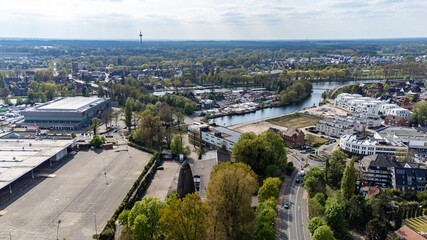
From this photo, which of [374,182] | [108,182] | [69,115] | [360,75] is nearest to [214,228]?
[108,182]

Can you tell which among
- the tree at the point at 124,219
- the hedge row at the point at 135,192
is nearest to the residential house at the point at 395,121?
the hedge row at the point at 135,192

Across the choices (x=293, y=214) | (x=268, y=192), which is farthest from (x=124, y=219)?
(x=293, y=214)

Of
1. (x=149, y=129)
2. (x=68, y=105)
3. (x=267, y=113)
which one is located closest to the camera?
(x=149, y=129)

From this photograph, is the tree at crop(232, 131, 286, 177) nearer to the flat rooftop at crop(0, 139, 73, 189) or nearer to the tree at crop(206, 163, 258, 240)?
the tree at crop(206, 163, 258, 240)

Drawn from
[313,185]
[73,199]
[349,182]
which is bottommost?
[73,199]

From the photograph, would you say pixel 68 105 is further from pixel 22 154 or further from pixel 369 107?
pixel 369 107

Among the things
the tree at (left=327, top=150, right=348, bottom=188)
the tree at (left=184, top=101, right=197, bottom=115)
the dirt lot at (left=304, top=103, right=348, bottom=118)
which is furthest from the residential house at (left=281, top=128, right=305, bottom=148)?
the tree at (left=184, top=101, right=197, bottom=115)
